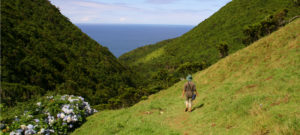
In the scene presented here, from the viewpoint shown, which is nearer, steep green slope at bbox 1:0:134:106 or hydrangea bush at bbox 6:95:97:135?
hydrangea bush at bbox 6:95:97:135

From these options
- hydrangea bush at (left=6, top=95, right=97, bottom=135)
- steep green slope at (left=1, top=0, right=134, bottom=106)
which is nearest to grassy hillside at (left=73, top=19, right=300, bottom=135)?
hydrangea bush at (left=6, top=95, right=97, bottom=135)

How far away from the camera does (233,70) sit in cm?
2673

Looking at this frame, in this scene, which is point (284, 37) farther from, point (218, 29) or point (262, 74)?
point (218, 29)

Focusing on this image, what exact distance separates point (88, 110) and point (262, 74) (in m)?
17.9

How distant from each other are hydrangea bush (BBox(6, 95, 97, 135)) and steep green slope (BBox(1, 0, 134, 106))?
3177cm

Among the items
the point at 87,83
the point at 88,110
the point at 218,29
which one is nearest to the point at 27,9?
the point at 87,83

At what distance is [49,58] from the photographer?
2603 inches

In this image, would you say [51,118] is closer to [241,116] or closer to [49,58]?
[241,116]

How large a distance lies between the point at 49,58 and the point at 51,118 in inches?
2397

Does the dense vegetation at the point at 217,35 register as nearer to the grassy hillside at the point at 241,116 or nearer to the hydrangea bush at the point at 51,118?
the grassy hillside at the point at 241,116

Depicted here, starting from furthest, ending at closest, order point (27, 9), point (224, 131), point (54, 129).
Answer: point (27, 9) → point (54, 129) → point (224, 131)

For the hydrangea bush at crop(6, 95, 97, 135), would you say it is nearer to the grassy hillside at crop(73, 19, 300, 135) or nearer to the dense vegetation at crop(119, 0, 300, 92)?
the grassy hillside at crop(73, 19, 300, 135)

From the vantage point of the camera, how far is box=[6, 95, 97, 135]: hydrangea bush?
454 inches

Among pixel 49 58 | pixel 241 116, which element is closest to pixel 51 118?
pixel 241 116
